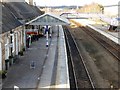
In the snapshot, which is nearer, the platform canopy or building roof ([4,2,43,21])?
building roof ([4,2,43,21])

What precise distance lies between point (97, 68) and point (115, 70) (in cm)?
141

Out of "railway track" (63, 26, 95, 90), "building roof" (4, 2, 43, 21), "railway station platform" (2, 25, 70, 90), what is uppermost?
"building roof" (4, 2, 43, 21)

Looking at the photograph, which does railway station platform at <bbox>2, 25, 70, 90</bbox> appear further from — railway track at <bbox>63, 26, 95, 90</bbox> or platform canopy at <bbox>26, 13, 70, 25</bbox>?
platform canopy at <bbox>26, 13, 70, 25</bbox>

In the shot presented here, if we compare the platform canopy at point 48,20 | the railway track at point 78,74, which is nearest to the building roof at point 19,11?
the platform canopy at point 48,20

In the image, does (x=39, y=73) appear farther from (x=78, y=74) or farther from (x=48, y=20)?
(x=48, y=20)

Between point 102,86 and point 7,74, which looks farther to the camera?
point 7,74

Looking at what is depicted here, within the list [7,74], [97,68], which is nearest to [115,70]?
[97,68]

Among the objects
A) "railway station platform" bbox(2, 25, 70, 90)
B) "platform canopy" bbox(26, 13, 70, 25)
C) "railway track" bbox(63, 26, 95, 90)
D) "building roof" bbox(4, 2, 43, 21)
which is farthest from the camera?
"platform canopy" bbox(26, 13, 70, 25)

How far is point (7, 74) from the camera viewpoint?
19.1 m

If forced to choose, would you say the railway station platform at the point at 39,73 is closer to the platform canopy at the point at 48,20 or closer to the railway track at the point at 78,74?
the railway track at the point at 78,74

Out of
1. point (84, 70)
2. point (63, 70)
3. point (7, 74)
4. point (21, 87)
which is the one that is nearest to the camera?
point (21, 87)

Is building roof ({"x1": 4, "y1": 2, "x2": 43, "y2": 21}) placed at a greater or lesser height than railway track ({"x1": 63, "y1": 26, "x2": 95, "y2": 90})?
greater

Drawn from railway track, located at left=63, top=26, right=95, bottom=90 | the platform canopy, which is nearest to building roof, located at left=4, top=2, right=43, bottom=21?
the platform canopy

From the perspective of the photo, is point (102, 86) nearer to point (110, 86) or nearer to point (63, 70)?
point (110, 86)
